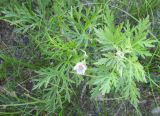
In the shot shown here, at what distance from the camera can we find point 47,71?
5.94 feet

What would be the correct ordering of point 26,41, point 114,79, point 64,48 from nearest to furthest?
point 114,79 → point 64,48 → point 26,41

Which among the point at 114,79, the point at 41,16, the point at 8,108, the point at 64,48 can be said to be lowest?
the point at 8,108

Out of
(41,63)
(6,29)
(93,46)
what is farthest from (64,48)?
(6,29)

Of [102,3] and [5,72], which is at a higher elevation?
[102,3]

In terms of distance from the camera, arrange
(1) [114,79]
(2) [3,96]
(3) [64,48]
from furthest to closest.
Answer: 1. (2) [3,96]
2. (3) [64,48]
3. (1) [114,79]

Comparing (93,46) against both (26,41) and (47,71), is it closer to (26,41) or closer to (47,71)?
(47,71)

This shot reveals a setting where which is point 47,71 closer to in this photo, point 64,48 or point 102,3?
point 64,48

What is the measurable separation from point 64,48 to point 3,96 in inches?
24.8

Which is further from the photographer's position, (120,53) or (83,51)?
(83,51)

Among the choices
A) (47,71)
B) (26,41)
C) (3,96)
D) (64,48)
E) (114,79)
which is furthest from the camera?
(26,41)

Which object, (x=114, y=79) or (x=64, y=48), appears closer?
(x=114, y=79)

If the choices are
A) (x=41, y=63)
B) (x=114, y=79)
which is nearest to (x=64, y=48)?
(x=114, y=79)

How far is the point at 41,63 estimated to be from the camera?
2.10 meters

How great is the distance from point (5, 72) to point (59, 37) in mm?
522
